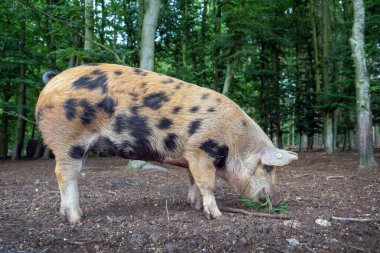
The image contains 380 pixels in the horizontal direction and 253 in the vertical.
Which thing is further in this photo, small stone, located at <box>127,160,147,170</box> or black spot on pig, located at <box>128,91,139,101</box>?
small stone, located at <box>127,160,147,170</box>

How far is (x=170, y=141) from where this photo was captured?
4.43 m

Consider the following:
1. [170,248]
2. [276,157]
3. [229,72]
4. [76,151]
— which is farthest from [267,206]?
[229,72]

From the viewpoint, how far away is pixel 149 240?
3736 mm

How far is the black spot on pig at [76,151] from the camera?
14.5ft

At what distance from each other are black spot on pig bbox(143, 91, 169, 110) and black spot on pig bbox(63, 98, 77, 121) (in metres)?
0.75

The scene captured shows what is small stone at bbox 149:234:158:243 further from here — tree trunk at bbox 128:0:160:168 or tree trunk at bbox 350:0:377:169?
tree trunk at bbox 350:0:377:169

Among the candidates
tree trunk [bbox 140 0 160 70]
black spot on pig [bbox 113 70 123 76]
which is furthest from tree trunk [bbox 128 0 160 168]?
black spot on pig [bbox 113 70 123 76]

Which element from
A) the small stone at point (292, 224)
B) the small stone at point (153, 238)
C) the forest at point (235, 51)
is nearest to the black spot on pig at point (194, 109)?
the small stone at point (153, 238)

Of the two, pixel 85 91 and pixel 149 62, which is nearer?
pixel 85 91

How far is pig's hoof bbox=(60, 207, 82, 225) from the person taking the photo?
174 inches

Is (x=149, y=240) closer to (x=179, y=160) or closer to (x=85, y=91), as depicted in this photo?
(x=179, y=160)

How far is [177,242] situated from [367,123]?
7.12 metres

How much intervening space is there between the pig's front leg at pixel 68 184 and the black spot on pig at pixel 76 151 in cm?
5

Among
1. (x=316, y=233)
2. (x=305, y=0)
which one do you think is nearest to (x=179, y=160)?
(x=316, y=233)
